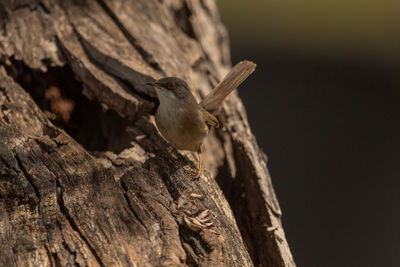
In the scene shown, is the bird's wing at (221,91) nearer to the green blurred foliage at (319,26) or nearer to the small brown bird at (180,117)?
the small brown bird at (180,117)

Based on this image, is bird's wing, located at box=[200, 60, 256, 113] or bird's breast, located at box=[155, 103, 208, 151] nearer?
bird's breast, located at box=[155, 103, 208, 151]

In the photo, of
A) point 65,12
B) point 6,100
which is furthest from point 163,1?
point 6,100

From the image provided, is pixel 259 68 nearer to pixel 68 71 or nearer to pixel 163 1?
pixel 163 1

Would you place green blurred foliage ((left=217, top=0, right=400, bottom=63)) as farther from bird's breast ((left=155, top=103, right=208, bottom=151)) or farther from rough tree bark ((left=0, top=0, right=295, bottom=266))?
bird's breast ((left=155, top=103, right=208, bottom=151))

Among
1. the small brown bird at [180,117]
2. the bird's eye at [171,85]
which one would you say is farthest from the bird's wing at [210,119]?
the bird's eye at [171,85]

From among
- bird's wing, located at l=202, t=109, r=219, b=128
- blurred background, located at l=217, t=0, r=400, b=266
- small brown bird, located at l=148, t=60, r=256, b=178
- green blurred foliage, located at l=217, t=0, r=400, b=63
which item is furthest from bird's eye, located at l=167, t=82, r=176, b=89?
green blurred foliage, located at l=217, t=0, r=400, b=63

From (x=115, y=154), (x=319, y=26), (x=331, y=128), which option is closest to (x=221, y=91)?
(x=115, y=154)
